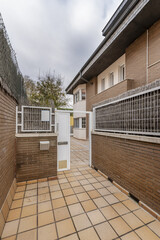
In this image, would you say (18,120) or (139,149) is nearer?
(139,149)

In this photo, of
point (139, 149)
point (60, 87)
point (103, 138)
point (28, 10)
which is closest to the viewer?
point (139, 149)

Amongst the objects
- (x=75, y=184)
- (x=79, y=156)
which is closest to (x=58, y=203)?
(x=75, y=184)

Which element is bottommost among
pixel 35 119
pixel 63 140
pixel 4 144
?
pixel 63 140

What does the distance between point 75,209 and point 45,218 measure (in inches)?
21.4

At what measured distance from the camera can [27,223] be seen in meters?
1.72

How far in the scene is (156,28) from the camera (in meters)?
4.29

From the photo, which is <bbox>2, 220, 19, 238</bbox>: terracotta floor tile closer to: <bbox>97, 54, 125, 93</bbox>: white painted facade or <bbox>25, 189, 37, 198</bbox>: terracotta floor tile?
<bbox>25, 189, 37, 198</bbox>: terracotta floor tile

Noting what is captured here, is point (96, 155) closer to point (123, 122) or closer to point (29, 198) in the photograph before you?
point (123, 122)

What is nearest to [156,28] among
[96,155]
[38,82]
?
[96,155]

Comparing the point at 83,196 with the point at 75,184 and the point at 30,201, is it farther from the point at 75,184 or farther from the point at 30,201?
the point at 30,201

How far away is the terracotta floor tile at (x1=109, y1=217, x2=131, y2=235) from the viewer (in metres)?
1.59

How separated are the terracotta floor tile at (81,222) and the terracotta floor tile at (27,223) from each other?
0.65m

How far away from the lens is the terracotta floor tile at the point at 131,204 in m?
2.06

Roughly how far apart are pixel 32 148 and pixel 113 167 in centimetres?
233
